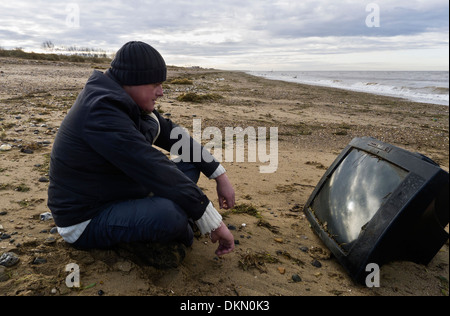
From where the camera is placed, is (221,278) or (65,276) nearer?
(65,276)

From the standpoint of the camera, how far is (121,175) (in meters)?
1.96

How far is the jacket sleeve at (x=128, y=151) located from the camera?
1697 mm

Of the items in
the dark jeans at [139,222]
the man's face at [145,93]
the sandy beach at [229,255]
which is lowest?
the sandy beach at [229,255]

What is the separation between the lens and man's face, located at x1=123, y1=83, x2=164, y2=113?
6.57 ft

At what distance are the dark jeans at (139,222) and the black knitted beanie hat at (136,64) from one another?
2.61ft

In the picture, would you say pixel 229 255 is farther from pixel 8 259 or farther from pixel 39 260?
pixel 8 259

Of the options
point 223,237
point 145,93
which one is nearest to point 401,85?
point 223,237

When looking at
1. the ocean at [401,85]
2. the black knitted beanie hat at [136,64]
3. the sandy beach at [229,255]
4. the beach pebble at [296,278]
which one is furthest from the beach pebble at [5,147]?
the ocean at [401,85]

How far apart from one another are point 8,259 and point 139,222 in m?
1.00

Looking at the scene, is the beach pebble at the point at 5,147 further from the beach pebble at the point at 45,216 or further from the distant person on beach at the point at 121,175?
the distant person on beach at the point at 121,175
